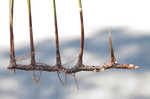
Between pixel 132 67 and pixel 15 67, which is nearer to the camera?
pixel 132 67

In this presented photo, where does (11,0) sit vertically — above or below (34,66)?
above

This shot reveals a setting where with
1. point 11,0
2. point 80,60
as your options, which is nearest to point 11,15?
point 11,0

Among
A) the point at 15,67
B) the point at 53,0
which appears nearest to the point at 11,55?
the point at 15,67

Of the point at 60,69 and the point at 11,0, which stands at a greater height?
the point at 11,0

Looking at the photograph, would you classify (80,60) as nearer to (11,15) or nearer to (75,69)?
(75,69)

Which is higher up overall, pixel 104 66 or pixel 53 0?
pixel 53 0

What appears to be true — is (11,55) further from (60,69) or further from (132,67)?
(132,67)

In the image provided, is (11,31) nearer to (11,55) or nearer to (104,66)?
(11,55)
